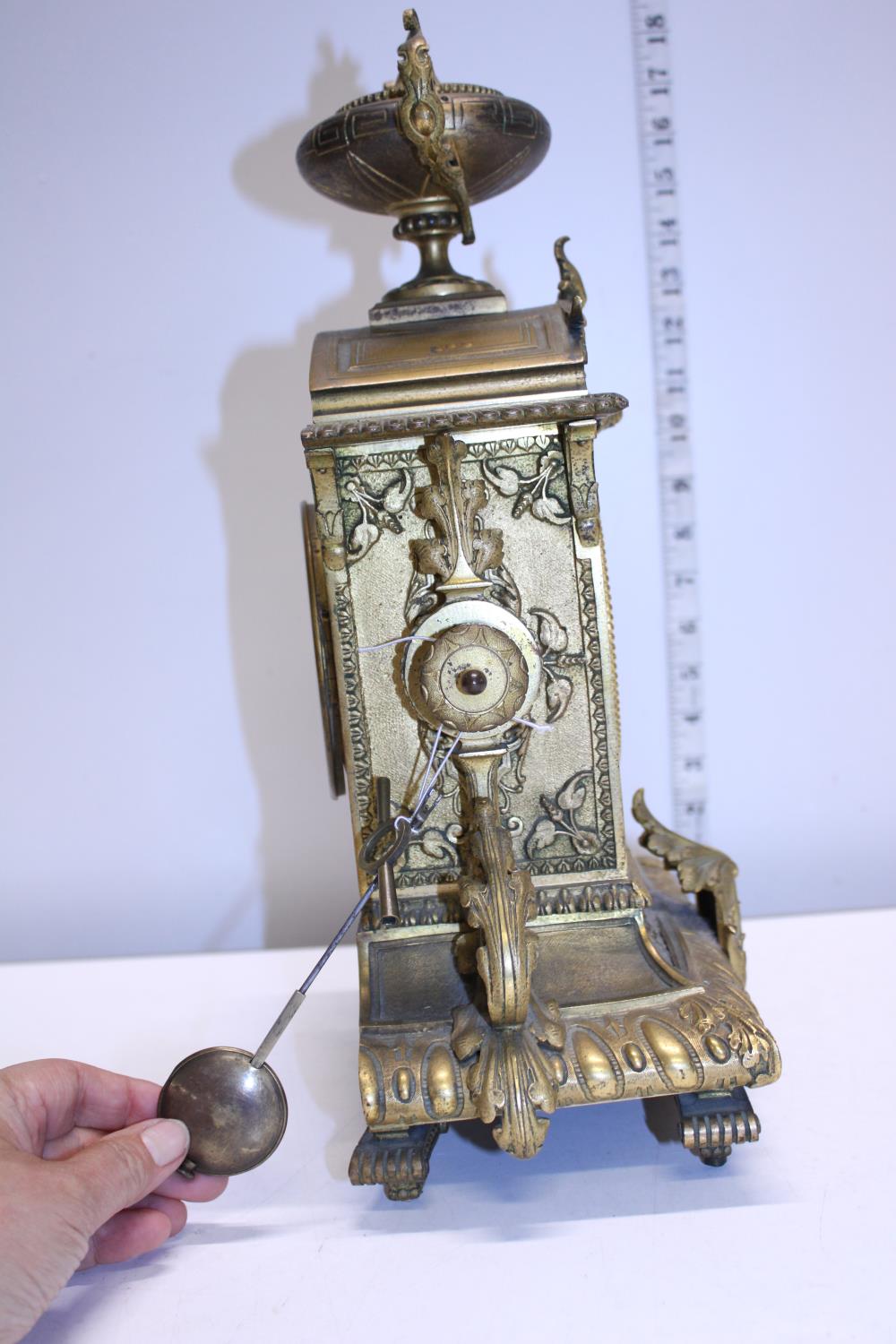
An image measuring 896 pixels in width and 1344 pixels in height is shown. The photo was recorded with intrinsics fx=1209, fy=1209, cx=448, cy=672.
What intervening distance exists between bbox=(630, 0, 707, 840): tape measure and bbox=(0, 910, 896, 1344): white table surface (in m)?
0.56

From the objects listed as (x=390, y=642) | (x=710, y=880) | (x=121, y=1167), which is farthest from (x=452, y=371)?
(x=121, y=1167)

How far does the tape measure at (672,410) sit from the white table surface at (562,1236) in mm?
556

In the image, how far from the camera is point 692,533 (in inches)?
69.7

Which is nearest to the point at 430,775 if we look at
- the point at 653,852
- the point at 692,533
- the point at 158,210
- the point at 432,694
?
the point at 432,694

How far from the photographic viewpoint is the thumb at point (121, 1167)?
871mm

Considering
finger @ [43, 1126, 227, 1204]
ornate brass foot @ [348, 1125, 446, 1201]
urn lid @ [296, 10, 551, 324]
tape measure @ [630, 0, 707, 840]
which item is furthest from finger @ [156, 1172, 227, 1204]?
tape measure @ [630, 0, 707, 840]

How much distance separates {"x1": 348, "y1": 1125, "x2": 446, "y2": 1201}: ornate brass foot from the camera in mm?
1043

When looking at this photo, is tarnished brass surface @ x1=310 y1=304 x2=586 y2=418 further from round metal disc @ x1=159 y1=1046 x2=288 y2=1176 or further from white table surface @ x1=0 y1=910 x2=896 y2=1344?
white table surface @ x1=0 y1=910 x2=896 y2=1344

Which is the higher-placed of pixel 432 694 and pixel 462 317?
pixel 462 317

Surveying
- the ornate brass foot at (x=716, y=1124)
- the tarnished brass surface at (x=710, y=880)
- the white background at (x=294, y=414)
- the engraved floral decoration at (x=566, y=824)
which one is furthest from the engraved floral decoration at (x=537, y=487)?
the white background at (x=294, y=414)

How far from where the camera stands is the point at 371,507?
113 centimetres

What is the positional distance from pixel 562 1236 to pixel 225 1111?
30 cm

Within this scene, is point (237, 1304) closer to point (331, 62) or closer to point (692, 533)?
point (692, 533)

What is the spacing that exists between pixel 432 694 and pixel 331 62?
1.02 meters
